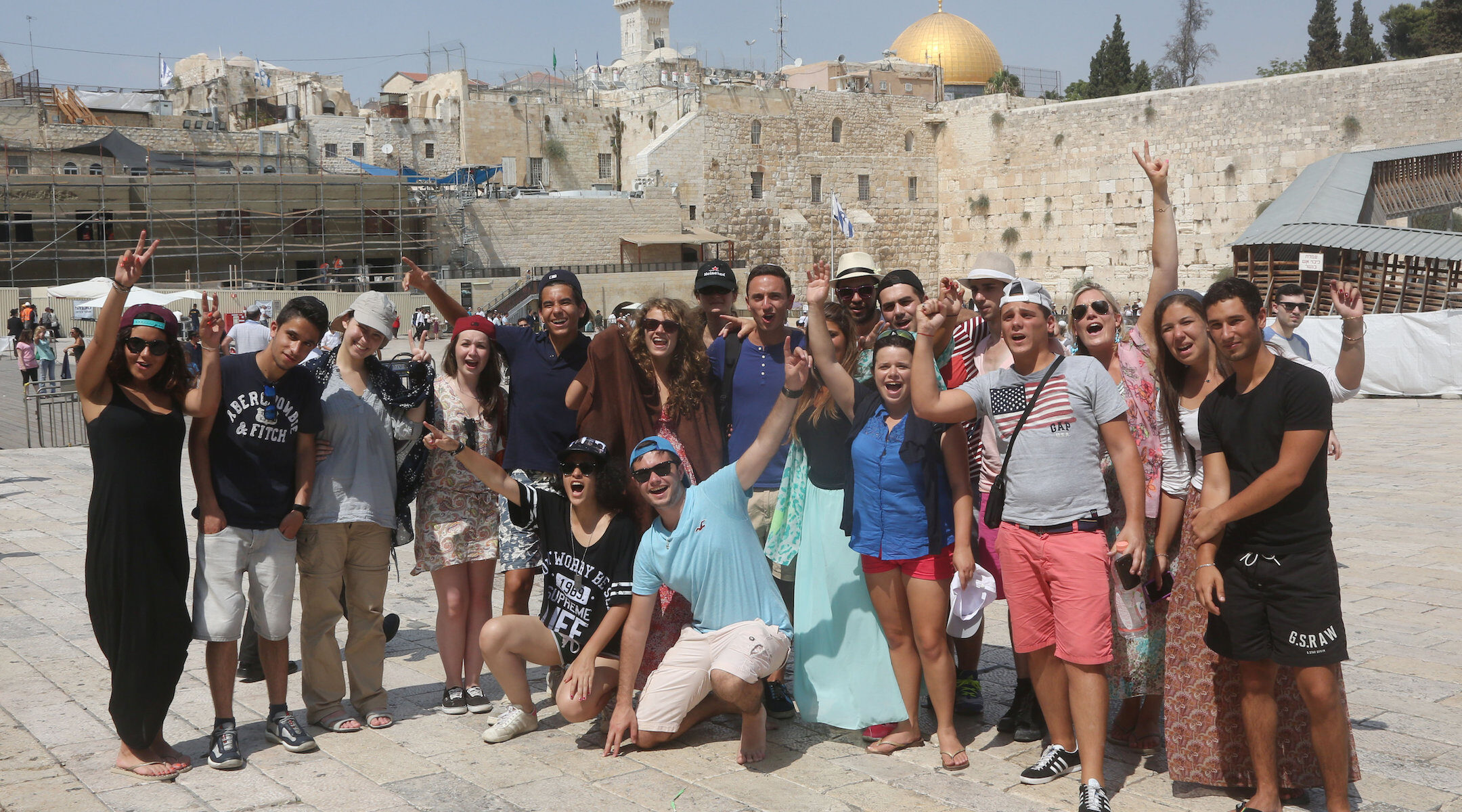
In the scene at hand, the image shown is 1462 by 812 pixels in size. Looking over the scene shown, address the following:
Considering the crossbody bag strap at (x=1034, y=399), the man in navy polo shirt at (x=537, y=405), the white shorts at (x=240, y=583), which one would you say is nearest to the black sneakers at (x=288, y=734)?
the white shorts at (x=240, y=583)

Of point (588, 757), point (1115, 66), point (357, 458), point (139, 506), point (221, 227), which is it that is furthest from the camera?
point (1115, 66)

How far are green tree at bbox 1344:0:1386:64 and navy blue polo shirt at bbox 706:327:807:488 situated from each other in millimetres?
45249

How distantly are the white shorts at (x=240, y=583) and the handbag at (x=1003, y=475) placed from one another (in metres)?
2.15

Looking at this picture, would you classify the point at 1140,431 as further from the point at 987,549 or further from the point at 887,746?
the point at 887,746

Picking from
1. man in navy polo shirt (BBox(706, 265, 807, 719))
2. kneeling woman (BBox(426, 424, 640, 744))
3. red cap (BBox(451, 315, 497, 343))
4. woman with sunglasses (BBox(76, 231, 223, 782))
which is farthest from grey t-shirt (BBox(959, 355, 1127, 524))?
woman with sunglasses (BBox(76, 231, 223, 782))

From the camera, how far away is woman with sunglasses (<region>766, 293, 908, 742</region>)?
360 centimetres

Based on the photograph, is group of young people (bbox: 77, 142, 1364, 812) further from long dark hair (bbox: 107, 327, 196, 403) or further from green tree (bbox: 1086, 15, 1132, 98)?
green tree (bbox: 1086, 15, 1132, 98)

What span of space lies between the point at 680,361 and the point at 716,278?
0.39 m

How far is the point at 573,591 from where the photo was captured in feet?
12.2

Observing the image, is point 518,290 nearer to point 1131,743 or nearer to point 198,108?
point 198,108

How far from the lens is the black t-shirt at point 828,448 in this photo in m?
3.70

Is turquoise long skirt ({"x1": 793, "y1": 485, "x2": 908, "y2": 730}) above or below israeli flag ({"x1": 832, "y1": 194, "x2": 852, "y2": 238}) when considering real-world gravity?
below

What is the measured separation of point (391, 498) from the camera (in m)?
3.85

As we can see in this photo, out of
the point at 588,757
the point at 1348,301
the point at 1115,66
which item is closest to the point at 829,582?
the point at 588,757
